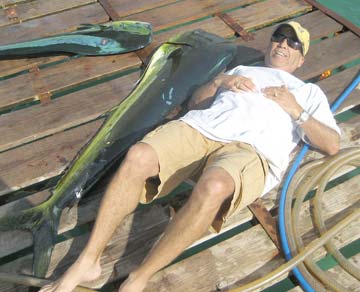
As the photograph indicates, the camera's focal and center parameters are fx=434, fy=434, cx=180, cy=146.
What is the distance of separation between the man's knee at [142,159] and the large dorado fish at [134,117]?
0.40 metres

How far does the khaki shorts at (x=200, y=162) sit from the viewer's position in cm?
264

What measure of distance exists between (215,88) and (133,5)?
214cm

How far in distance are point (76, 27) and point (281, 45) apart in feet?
7.68

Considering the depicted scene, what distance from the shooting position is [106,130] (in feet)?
10.2

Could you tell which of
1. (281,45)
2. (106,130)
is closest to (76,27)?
(106,130)

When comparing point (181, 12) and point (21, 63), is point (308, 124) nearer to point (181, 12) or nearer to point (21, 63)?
point (181, 12)

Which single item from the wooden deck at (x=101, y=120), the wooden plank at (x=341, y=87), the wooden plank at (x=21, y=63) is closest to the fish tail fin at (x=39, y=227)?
the wooden deck at (x=101, y=120)

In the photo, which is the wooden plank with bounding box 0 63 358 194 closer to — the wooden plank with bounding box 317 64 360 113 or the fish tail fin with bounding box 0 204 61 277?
the wooden plank with bounding box 317 64 360 113

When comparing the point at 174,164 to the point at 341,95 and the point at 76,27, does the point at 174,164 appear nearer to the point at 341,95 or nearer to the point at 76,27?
the point at 341,95

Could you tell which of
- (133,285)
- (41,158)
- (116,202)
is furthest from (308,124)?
(41,158)

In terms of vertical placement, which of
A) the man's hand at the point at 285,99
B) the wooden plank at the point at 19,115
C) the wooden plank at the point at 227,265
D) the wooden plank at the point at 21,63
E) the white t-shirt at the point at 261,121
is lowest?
the wooden plank at the point at 227,265

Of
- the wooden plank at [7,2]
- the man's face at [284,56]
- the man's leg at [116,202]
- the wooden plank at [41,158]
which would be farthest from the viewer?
the wooden plank at [7,2]

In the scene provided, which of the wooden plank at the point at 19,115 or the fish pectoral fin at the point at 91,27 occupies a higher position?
the fish pectoral fin at the point at 91,27

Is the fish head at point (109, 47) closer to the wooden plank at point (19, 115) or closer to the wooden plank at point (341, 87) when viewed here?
the wooden plank at point (19, 115)
